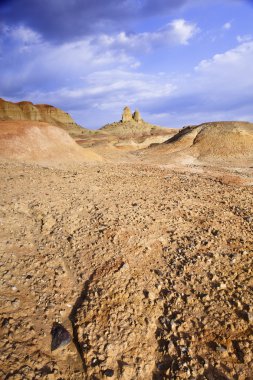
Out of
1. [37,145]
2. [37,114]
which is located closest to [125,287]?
[37,145]

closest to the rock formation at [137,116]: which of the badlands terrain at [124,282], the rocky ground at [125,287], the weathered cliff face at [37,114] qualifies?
the weathered cliff face at [37,114]

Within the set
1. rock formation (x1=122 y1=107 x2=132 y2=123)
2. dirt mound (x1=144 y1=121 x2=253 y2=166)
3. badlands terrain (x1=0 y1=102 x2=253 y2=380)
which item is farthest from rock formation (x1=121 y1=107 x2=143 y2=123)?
badlands terrain (x1=0 y1=102 x2=253 y2=380)

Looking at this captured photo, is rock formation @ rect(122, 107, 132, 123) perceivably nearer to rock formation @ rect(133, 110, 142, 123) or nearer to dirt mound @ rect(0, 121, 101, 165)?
rock formation @ rect(133, 110, 142, 123)

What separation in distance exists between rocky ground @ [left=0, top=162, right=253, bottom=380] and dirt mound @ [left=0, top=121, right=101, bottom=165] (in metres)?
7.28

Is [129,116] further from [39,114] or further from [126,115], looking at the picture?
[39,114]

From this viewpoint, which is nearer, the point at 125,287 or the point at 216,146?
the point at 125,287

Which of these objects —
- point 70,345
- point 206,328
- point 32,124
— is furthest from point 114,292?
point 32,124

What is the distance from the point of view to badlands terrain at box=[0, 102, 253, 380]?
11.9 ft

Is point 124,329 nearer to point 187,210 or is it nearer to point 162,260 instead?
point 162,260

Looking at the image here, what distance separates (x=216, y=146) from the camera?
24219 millimetres

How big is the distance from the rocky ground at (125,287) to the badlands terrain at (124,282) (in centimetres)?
2

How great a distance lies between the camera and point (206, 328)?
13.1 ft

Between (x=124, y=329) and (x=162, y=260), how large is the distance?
167 centimetres

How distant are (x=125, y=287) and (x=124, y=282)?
11 cm
